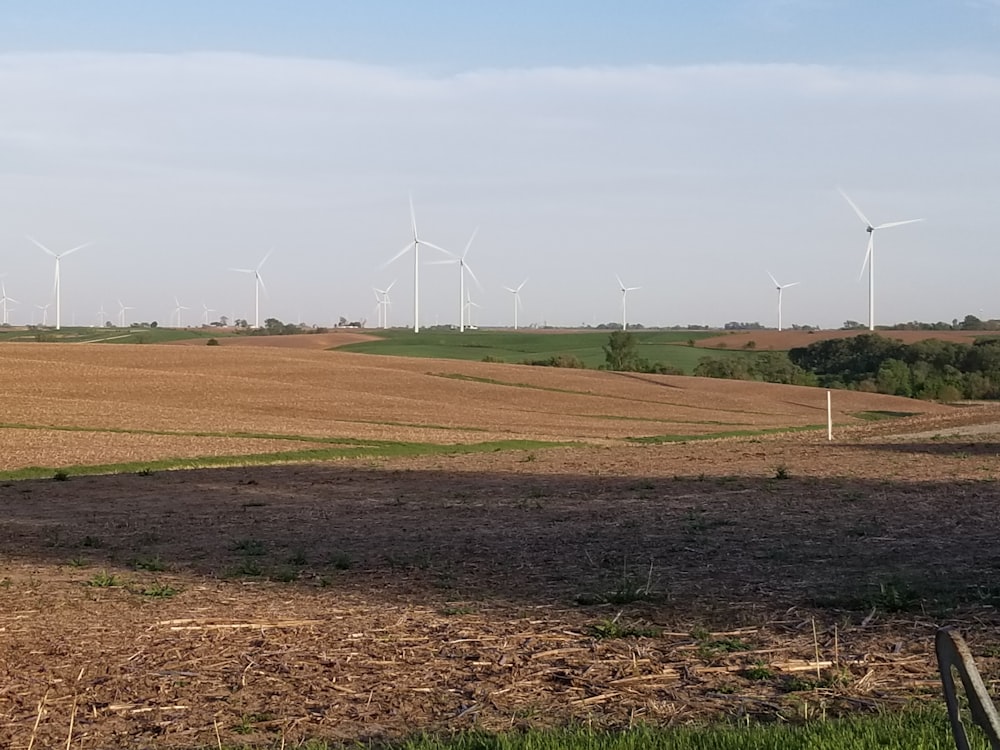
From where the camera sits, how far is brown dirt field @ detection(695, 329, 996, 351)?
13365 centimetres

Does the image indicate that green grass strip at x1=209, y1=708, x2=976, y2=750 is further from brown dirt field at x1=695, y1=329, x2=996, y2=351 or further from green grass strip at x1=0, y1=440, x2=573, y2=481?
brown dirt field at x1=695, y1=329, x2=996, y2=351

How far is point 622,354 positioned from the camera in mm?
122188

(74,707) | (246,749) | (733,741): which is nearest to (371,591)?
(74,707)

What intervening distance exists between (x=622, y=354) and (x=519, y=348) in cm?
3384

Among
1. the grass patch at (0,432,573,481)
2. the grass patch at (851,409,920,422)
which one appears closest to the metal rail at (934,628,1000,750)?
the grass patch at (0,432,573,481)

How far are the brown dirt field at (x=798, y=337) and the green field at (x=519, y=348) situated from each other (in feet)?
18.9

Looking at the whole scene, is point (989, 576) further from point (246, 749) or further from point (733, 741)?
point (246, 749)

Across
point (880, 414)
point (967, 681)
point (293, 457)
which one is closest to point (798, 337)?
point (880, 414)

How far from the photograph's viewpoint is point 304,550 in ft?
58.9

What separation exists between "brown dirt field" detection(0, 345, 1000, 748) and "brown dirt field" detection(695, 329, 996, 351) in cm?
10618

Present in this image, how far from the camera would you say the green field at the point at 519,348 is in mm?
135375

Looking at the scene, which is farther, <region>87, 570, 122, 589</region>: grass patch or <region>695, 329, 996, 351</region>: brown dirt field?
<region>695, 329, 996, 351</region>: brown dirt field

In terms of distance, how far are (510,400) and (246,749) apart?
67.2m

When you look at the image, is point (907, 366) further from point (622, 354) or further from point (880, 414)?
point (880, 414)
